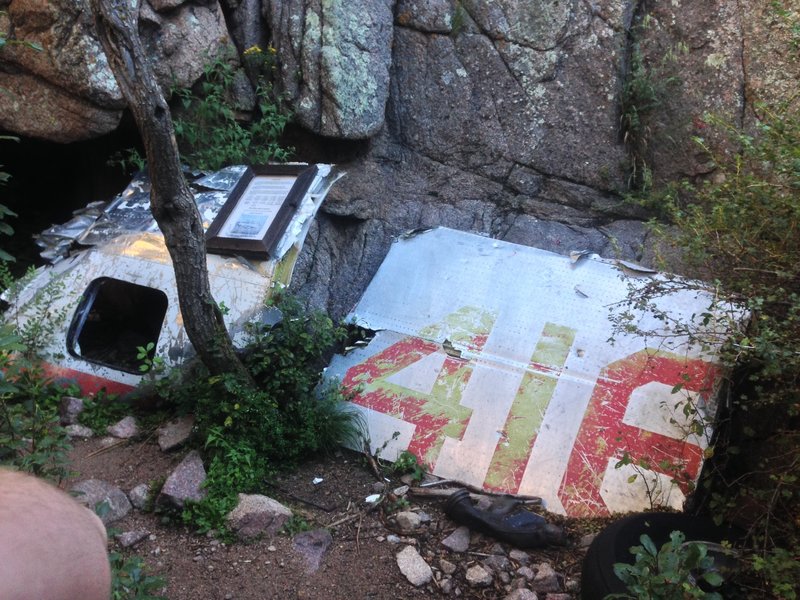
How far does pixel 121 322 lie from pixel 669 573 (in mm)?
3956

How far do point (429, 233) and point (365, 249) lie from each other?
0.60m

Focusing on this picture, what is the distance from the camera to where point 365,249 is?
205 inches

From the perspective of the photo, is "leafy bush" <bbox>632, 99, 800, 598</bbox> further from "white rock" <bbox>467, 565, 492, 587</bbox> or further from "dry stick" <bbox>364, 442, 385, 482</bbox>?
"dry stick" <bbox>364, 442, 385, 482</bbox>

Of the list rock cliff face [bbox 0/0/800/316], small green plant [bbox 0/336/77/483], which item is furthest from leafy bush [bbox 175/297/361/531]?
rock cliff face [bbox 0/0/800/316]

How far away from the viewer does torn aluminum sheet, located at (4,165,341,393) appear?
4.25 metres

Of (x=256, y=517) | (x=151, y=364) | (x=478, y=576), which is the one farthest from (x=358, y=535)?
(x=151, y=364)

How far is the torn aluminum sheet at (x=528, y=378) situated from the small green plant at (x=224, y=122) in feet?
4.60

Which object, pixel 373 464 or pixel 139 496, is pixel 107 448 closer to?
pixel 139 496

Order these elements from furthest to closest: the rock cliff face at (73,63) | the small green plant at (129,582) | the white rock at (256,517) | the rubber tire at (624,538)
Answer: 1. the rock cliff face at (73,63)
2. the white rock at (256,517)
3. the rubber tire at (624,538)
4. the small green plant at (129,582)

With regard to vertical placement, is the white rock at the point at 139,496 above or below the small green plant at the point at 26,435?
below

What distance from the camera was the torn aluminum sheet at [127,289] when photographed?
4.25 m

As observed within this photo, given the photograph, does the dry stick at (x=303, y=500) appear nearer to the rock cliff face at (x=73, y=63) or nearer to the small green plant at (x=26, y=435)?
the small green plant at (x=26, y=435)

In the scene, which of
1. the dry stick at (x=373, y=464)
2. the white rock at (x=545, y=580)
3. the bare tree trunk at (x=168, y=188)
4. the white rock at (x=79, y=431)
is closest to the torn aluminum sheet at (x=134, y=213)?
the bare tree trunk at (x=168, y=188)

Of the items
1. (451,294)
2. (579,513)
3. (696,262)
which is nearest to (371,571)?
(579,513)
